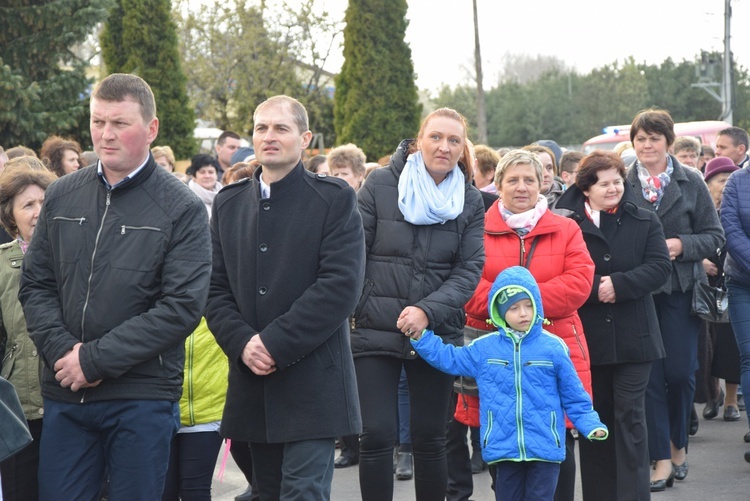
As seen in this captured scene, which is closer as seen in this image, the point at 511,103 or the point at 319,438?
the point at 319,438

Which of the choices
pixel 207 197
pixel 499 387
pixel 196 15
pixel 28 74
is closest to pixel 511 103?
pixel 196 15

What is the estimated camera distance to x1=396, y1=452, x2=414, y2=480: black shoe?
7715 millimetres

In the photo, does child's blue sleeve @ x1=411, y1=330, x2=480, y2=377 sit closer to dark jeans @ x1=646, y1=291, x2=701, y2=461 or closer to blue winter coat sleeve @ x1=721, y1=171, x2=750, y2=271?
dark jeans @ x1=646, y1=291, x2=701, y2=461

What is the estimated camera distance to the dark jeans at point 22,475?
454cm

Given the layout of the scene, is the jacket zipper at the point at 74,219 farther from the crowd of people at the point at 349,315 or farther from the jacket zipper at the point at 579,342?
the jacket zipper at the point at 579,342

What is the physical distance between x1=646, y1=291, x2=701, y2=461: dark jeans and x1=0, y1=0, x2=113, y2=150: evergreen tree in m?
11.1

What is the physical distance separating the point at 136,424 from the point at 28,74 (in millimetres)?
13483

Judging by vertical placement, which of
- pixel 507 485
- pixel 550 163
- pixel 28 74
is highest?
pixel 28 74

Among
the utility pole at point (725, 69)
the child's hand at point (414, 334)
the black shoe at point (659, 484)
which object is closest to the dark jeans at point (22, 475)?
the child's hand at point (414, 334)

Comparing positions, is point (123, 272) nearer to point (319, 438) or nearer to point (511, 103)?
point (319, 438)

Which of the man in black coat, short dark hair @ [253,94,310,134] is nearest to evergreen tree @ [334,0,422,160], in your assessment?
short dark hair @ [253,94,310,134]

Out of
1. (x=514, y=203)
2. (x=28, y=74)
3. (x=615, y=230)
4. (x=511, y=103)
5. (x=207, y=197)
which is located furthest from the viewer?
(x=511, y=103)

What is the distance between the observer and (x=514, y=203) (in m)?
6.15

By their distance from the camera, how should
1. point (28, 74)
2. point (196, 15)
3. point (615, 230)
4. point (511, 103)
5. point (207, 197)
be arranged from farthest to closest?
point (511, 103), point (196, 15), point (28, 74), point (207, 197), point (615, 230)
